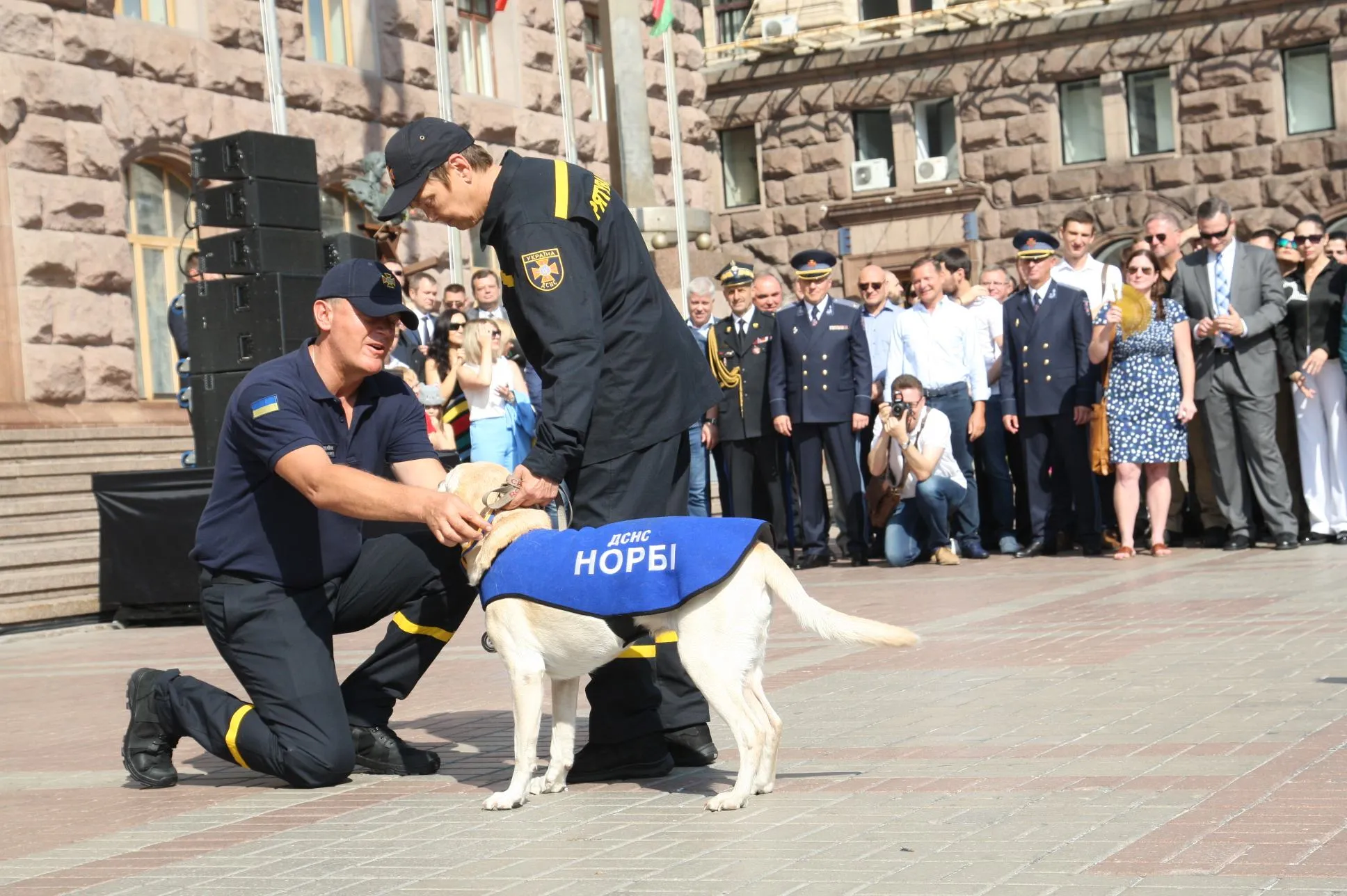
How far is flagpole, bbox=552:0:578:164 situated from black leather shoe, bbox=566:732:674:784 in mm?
19497

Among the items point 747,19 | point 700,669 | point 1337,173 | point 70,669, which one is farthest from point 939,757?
point 747,19

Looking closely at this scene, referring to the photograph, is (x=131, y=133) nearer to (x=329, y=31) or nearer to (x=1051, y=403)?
(x=329, y=31)

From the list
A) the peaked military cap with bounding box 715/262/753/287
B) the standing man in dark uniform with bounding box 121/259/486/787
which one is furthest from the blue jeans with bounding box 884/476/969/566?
the standing man in dark uniform with bounding box 121/259/486/787

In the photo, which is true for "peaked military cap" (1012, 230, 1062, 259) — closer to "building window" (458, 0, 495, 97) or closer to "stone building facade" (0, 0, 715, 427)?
"stone building facade" (0, 0, 715, 427)

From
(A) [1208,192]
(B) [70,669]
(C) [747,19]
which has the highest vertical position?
(C) [747,19]

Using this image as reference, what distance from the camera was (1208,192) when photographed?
31.8 meters

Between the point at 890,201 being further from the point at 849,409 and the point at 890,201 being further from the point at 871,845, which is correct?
the point at 871,845

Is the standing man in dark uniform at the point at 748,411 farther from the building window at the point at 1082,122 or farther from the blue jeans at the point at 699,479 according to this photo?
the building window at the point at 1082,122

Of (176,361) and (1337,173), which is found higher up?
(1337,173)

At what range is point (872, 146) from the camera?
36.5 m

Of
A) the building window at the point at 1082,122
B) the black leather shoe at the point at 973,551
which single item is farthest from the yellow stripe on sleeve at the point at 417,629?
the building window at the point at 1082,122

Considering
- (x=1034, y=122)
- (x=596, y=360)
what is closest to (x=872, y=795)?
(x=596, y=360)

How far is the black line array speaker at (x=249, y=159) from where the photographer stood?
14.1 metres

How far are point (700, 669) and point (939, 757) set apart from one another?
1.06m
